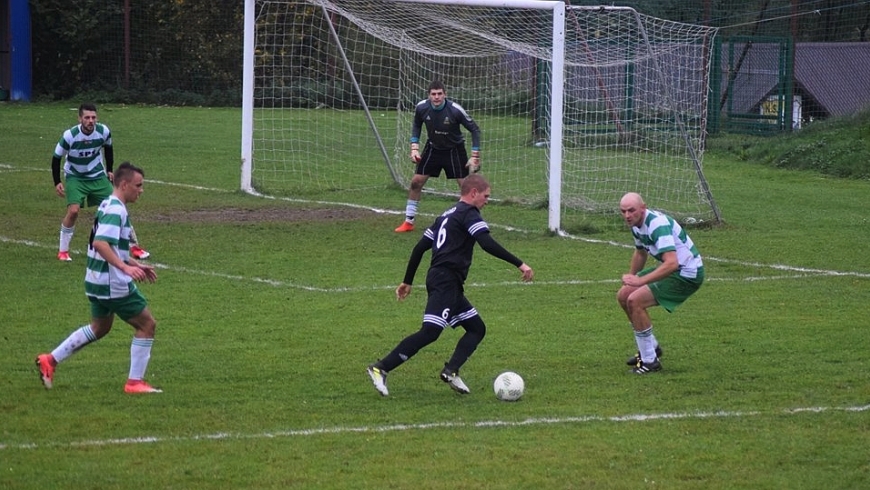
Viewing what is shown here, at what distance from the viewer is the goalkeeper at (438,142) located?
16.9 meters

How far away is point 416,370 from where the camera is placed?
952 cm

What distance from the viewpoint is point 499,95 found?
23656 millimetres

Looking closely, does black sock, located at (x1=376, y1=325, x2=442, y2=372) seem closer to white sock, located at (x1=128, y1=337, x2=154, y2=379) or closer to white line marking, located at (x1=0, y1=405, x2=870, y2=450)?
white line marking, located at (x1=0, y1=405, x2=870, y2=450)

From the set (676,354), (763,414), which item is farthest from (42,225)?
(763,414)

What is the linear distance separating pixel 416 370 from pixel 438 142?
796cm

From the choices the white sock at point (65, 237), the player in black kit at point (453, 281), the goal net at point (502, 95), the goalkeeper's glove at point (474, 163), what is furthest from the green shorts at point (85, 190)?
the player in black kit at point (453, 281)

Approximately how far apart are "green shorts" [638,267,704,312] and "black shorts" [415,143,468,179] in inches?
306

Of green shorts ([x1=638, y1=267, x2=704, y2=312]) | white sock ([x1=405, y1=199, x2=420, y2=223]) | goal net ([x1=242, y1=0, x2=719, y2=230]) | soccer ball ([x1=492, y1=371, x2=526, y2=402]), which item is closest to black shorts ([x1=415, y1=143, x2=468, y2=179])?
white sock ([x1=405, y1=199, x2=420, y2=223])

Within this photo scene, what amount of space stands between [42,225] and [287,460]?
10.7 m

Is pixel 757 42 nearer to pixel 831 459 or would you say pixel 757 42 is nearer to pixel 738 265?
pixel 738 265

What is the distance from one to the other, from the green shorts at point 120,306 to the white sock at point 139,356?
8.0 inches

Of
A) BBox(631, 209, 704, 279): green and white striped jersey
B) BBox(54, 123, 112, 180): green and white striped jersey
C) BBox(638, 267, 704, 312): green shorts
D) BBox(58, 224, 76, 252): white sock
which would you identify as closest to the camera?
BBox(631, 209, 704, 279): green and white striped jersey

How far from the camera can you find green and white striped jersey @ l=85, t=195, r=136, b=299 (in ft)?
27.3

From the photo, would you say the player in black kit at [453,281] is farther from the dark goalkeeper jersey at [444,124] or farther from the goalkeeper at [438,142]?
the dark goalkeeper jersey at [444,124]
